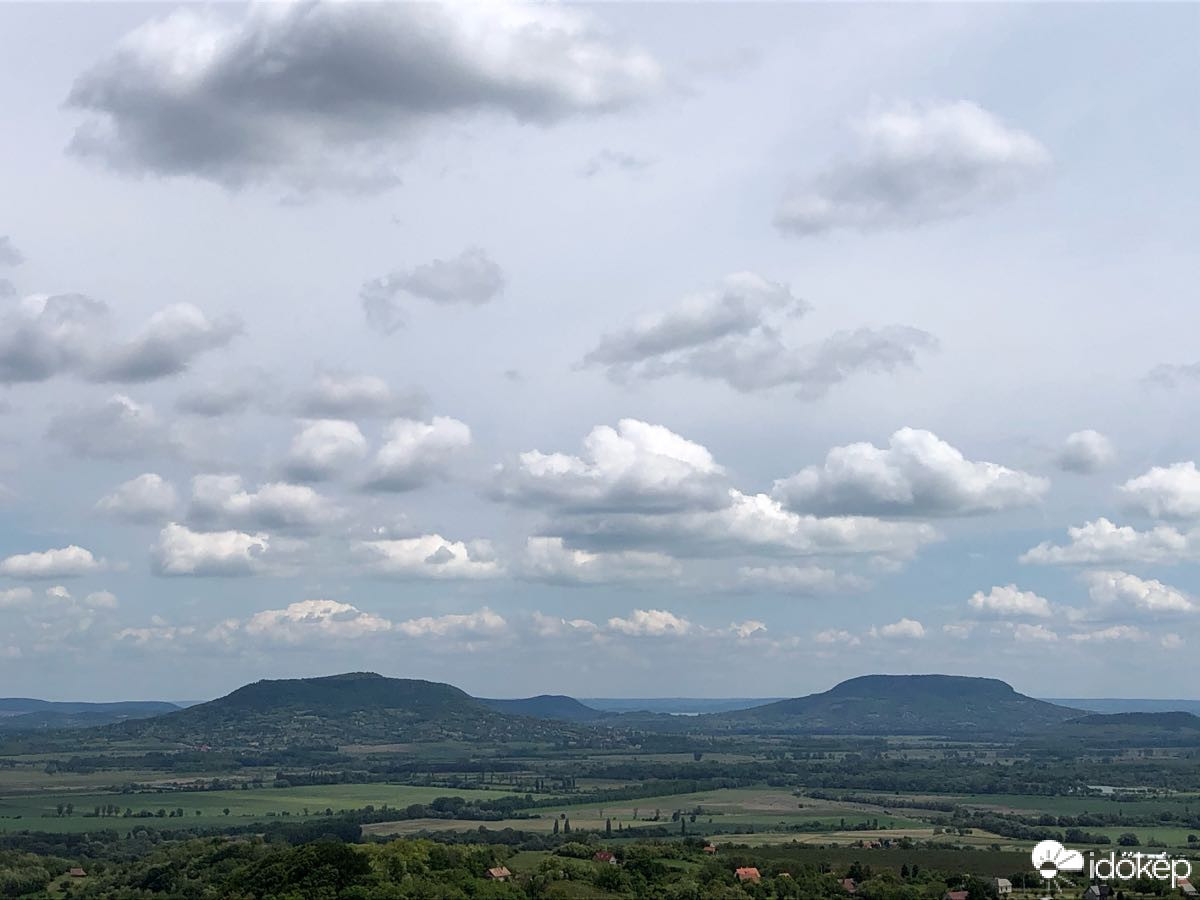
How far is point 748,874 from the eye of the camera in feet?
508

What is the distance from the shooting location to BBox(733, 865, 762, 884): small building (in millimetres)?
149875

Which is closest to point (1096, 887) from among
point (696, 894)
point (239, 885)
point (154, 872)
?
point (696, 894)

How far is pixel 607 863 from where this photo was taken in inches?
6127

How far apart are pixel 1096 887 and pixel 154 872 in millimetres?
107347
